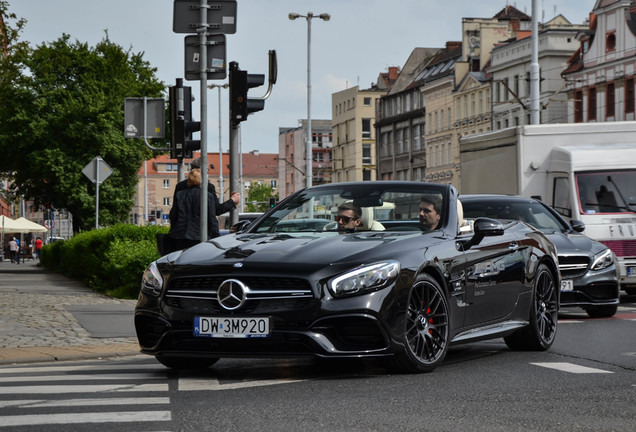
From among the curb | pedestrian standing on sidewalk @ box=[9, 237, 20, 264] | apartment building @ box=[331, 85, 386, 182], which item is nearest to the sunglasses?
the curb

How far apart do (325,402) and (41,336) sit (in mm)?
6592

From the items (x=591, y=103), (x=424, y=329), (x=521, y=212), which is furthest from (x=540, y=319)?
(x=591, y=103)

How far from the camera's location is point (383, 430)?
6762 millimetres

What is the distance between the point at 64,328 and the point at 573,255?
623 cm

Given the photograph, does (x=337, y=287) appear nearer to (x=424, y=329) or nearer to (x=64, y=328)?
(x=424, y=329)

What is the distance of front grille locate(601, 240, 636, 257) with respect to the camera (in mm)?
20219

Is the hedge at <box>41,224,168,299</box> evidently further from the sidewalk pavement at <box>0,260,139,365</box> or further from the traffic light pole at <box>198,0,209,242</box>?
the traffic light pole at <box>198,0,209,242</box>

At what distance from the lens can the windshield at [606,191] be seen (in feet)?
67.7

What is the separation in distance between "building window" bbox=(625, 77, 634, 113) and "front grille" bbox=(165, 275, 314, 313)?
6411cm

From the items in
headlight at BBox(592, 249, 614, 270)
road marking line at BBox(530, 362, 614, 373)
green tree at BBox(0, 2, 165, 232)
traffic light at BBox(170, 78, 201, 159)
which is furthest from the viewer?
green tree at BBox(0, 2, 165, 232)

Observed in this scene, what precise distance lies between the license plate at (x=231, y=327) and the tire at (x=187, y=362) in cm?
99

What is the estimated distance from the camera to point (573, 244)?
54.7 ft

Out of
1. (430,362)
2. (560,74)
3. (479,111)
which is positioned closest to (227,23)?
(430,362)

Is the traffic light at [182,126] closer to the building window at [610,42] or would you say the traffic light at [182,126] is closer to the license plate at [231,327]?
the license plate at [231,327]
